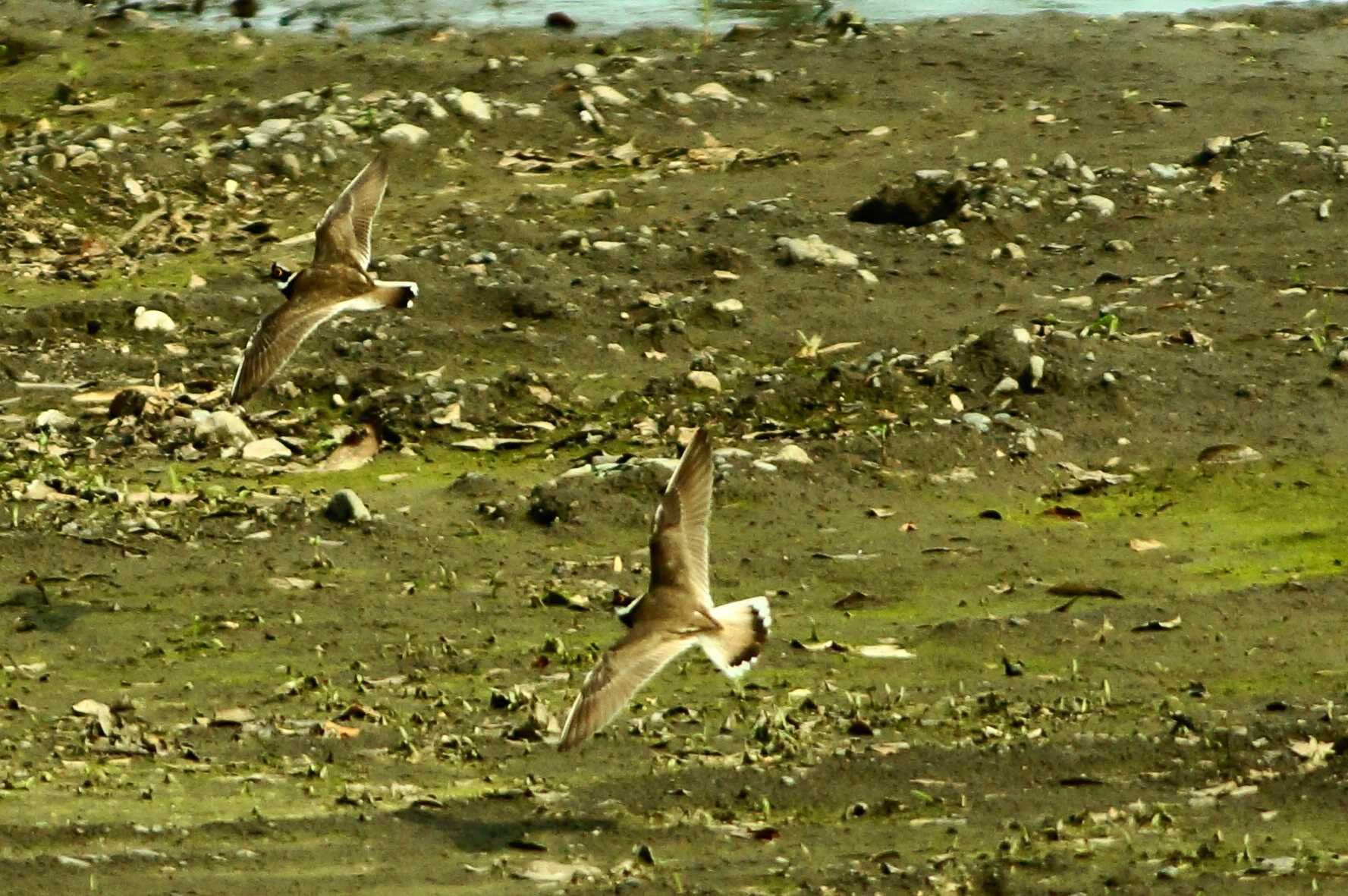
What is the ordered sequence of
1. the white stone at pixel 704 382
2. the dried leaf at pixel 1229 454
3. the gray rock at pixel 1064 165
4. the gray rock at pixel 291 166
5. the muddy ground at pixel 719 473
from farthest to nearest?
the gray rock at pixel 291 166
the gray rock at pixel 1064 165
the white stone at pixel 704 382
the dried leaf at pixel 1229 454
the muddy ground at pixel 719 473

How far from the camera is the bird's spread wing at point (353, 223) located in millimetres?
8422

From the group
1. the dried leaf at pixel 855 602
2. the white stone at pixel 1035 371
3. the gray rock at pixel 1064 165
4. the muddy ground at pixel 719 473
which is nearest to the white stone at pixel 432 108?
the muddy ground at pixel 719 473

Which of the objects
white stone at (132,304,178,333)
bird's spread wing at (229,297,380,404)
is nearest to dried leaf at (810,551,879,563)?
bird's spread wing at (229,297,380,404)

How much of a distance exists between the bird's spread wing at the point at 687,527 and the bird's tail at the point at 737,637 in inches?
4.7

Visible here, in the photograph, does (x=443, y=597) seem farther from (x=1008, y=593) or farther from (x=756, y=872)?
(x=756, y=872)

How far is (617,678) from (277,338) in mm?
2711

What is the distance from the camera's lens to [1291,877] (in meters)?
4.98

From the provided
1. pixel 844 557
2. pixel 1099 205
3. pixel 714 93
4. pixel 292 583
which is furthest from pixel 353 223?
pixel 714 93

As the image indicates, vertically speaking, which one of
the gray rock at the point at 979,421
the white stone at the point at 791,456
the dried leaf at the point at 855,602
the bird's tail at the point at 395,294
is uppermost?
the bird's tail at the point at 395,294

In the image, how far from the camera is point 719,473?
8.11m

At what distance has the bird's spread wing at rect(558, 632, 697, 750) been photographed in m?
5.54

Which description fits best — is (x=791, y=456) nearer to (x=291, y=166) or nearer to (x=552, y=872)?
(x=552, y=872)

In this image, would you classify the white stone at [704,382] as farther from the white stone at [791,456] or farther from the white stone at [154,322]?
the white stone at [154,322]

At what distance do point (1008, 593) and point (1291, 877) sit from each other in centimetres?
237
